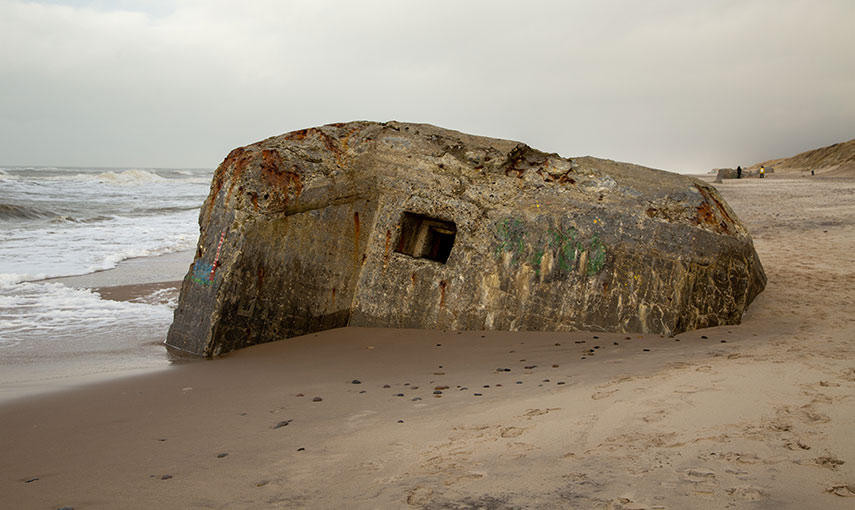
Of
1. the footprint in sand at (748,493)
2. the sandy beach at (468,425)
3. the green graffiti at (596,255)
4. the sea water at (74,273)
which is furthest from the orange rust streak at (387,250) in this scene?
the footprint in sand at (748,493)

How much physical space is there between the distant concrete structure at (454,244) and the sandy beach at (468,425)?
0.79ft

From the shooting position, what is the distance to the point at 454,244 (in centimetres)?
549

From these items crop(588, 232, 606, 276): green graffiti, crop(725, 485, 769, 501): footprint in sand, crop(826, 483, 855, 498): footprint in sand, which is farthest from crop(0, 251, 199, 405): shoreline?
crop(826, 483, 855, 498): footprint in sand

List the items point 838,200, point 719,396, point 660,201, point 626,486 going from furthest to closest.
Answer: point 838,200
point 660,201
point 719,396
point 626,486

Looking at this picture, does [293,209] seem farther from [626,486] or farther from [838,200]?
[838,200]

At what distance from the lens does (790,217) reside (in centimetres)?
1343

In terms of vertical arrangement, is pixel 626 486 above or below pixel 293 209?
below

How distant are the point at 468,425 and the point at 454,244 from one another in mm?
2528

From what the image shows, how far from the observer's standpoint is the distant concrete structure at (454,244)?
5.06m

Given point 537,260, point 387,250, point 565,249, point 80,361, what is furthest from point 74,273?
point 565,249

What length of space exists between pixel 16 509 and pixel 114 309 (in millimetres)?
4847

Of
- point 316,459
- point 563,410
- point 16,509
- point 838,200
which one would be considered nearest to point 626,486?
point 563,410

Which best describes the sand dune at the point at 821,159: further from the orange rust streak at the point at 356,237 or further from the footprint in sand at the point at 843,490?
the footprint in sand at the point at 843,490

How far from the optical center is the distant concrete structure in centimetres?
506
